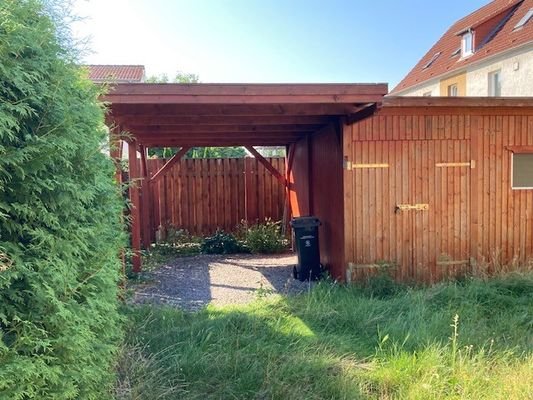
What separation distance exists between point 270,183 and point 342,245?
4.91 meters

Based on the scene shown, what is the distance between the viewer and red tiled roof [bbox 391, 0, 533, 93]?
14.0 meters

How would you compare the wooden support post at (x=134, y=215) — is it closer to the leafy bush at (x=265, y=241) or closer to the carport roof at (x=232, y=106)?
the carport roof at (x=232, y=106)

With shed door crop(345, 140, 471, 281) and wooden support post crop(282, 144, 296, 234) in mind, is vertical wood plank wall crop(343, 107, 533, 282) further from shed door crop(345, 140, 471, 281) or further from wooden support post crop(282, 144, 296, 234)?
wooden support post crop(282, 144, 296, 234)

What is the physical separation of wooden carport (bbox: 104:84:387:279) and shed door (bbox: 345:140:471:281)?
31 centimetres

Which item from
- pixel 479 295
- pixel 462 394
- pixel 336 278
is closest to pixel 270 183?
pixel 336 278

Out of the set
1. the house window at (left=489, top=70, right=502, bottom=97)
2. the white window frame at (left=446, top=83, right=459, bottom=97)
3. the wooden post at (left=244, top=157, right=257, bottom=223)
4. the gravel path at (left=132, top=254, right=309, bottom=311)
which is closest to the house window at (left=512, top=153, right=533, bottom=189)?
the gravel path at (left=132, top=254, right=309, bottom=311)

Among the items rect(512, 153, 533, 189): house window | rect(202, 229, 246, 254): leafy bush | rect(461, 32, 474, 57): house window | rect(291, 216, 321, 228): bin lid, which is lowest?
rect(202, 229, 246, 254): leafy bush

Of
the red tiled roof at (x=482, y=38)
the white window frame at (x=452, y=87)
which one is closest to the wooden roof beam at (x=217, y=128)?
the red tiled roof at (x=482, y=38)

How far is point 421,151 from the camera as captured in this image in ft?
18.4

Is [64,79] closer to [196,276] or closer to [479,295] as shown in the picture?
[479,295]

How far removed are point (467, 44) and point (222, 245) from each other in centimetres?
1365

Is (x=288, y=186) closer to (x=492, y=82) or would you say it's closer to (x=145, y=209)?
(x=145, y=209)

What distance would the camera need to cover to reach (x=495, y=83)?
14.7 m

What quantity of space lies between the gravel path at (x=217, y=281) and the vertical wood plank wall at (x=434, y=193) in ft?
4.47
